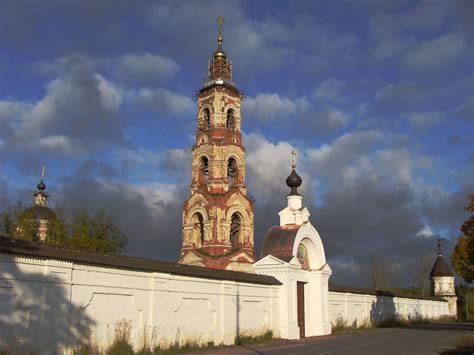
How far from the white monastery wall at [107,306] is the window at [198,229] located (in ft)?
64.6

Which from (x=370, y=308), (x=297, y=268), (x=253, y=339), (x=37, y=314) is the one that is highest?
(x=297, y=268)

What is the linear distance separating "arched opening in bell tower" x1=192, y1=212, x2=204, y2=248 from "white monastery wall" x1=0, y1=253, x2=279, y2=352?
19666 mm

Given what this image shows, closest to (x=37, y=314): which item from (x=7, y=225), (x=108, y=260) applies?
(x=108, y=260)

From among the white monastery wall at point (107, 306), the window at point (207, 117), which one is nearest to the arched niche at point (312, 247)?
the white monastery wall at point (107, 306)

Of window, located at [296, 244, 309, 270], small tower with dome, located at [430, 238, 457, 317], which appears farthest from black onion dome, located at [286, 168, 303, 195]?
small tower with dome, located at [430, 238, 457, 317]

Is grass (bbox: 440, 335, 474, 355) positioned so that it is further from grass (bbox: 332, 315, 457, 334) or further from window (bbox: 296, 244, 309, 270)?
grass (bbox: 332, 315, 457, 334)

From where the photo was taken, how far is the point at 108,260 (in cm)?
1733

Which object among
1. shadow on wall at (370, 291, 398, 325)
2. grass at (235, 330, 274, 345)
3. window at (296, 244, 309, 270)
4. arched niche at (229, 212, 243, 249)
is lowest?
grass at (235, 330, 274, 345)

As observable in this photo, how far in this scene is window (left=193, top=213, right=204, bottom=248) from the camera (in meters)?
44.1

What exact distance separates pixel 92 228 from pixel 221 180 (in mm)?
10984

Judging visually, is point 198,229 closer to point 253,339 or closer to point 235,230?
point 235,230

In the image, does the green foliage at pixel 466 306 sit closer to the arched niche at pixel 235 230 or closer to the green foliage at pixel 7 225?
the arched niche at pixel 235 230

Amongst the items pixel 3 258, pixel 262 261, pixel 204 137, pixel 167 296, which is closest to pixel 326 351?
pixel 167 296

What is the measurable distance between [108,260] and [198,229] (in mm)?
27264
